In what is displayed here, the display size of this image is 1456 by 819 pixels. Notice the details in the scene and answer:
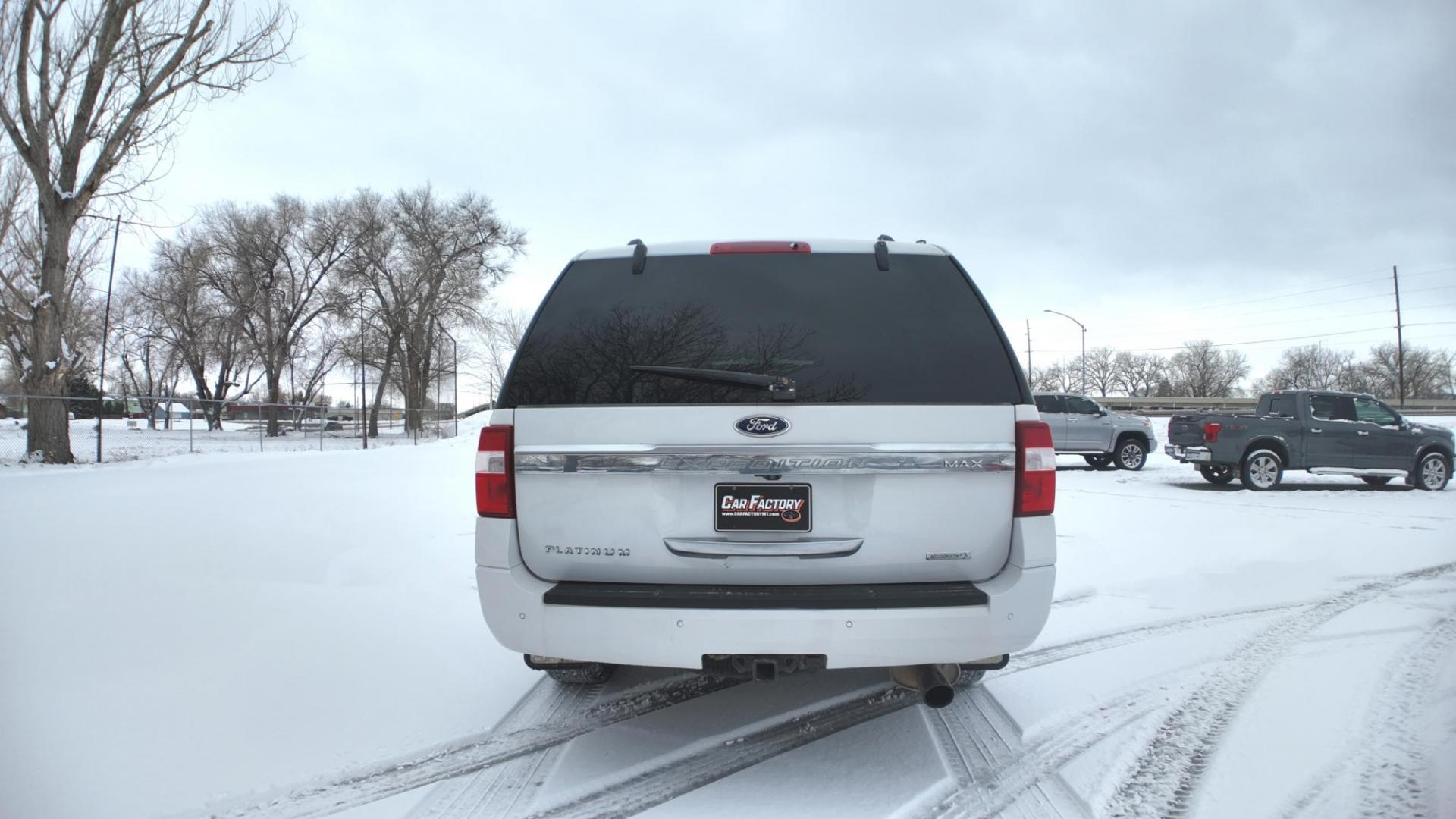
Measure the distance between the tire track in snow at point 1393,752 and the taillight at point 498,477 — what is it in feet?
9.51

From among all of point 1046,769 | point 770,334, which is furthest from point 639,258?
point 1046,769

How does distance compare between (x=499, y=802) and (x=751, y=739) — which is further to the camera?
(x=751, y=739)

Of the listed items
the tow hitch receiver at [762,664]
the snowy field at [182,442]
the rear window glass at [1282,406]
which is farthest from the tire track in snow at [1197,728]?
the snowy field at [182,442]

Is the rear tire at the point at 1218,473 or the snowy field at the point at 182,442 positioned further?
the snowy field at the point at 182,442

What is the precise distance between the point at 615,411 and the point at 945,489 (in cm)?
120

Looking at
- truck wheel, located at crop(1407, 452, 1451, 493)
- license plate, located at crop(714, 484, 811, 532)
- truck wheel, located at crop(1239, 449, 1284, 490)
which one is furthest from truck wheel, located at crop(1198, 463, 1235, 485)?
license plate, located at crop(714, 484, 811, 532)

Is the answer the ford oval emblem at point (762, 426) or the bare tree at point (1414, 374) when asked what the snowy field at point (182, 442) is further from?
the bare tree at point (1414, 374)

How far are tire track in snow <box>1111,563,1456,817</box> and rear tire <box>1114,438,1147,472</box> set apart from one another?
44.2 feet

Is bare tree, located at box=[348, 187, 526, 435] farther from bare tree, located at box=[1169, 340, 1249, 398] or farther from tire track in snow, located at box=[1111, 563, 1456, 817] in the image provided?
bare tree, located at box=[1169, 340, 1249, 398]

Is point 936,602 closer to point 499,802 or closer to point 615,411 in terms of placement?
point 615,411

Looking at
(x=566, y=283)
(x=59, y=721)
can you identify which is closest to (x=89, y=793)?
(x=59, y=721)

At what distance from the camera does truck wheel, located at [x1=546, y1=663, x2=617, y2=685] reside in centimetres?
345

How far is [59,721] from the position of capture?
10.4ft

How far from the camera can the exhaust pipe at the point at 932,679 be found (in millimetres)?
2676
